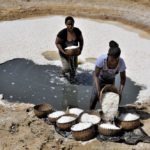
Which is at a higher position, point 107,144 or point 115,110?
point 115,110

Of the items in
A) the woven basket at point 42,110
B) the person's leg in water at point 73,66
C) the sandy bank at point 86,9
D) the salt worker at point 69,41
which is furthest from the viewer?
the sandy bank at point 86,9

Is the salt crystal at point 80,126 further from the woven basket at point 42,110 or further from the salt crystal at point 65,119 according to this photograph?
the woven basket at point 42,110

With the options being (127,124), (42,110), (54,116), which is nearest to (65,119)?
(54,116)

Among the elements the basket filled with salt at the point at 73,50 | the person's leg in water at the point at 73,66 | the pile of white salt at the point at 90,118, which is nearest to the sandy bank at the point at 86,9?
the person's leg in water at the point at 73,66

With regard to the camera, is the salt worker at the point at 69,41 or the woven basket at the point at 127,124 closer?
the woven basket at the point at 127,124

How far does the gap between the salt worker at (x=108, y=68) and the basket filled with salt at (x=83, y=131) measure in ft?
2.01

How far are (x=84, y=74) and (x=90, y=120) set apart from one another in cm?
315

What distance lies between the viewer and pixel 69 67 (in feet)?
33.1

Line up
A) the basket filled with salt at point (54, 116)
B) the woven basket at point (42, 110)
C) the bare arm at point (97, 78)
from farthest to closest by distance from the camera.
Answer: the woven basket at point (42, 110) < the basket filled with salt at point (54, 116) < the bare arm at point (97, 78)

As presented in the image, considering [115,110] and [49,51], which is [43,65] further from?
[115,110]

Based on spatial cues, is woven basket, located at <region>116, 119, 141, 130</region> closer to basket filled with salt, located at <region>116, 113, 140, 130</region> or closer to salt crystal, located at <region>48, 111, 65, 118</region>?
basket filled with salt, located at <region>116, 113, 140, 130</region>

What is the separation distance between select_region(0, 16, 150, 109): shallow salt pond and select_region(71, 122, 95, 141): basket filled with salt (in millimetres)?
1798

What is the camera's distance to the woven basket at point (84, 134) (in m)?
7.21

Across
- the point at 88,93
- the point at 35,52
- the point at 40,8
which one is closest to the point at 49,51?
the point at 35,52
